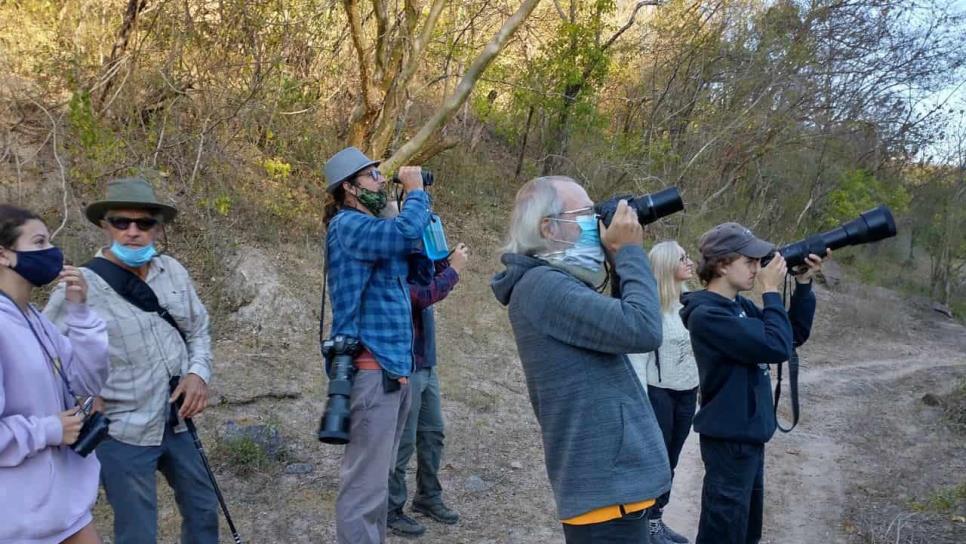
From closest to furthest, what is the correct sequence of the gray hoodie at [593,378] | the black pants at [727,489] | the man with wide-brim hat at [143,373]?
1. the gray hoodie at [593,378]
2. the man with wide-brim hat at [143,373]
3. the black pants at [727,489]

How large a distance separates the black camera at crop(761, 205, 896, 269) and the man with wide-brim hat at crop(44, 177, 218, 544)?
2.60 meters

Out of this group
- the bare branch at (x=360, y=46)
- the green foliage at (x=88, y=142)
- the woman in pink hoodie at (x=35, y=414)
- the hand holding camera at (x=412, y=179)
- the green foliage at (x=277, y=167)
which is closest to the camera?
the woman in pink hoodie at (x=35, y=414)

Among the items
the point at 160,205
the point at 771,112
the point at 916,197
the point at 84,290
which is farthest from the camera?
the point at 916,197

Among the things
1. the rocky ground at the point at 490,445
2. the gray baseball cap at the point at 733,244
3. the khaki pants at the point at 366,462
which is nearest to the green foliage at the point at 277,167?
the rocky ground at the point at 490,445

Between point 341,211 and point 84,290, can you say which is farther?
point 341,211

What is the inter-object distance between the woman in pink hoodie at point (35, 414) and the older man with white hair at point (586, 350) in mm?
1557

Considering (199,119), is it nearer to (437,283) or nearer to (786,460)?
(437,283)

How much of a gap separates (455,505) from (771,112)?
13258 millimetres

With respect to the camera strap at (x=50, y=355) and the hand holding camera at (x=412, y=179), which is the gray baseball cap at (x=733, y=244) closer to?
the hand holding camera at (x=412, y=179)

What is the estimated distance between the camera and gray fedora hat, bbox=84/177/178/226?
10.0 feet

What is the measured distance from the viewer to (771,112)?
616 inches

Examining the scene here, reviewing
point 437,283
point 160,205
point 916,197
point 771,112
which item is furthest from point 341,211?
point 916,197

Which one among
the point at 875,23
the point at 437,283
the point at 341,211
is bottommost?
the point at 437,283

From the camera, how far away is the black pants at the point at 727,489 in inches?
125
